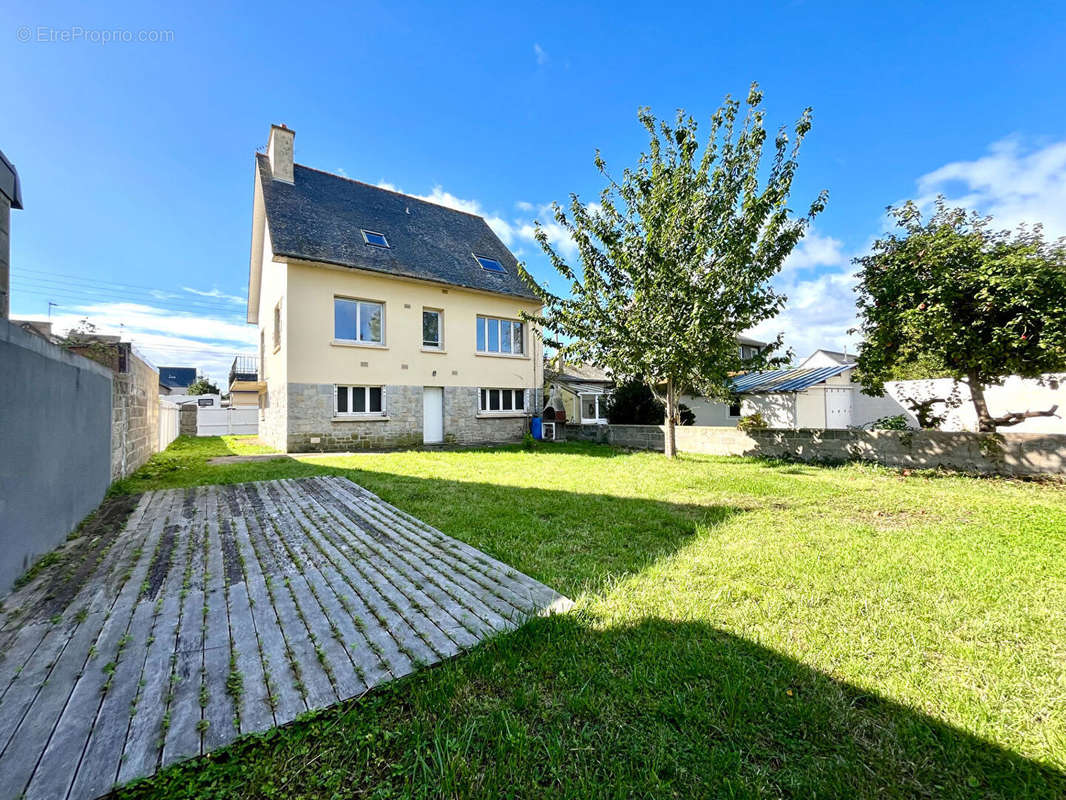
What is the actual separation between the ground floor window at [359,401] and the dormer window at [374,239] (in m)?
5.39

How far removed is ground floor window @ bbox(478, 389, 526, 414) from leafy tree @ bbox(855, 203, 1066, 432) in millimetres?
11436

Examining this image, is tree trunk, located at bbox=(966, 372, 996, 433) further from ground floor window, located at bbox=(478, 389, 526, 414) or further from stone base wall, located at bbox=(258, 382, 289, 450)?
stone base wall, located at bbox=(258, 382, 289, 450)

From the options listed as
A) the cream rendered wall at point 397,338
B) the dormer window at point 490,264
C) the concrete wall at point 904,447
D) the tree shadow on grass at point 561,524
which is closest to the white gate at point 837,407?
the concrete wall at point 904,447

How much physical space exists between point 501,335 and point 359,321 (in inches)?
218

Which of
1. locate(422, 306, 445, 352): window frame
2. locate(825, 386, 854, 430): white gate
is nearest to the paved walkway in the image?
locate(422, 306, 445, 352): window frame

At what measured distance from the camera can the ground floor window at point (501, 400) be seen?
1617 cm

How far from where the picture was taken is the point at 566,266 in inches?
411

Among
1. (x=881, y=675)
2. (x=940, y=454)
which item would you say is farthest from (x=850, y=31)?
(x=881, y=675)

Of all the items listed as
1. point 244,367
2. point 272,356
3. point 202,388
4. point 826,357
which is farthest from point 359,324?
point 202,388

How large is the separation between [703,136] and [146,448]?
49.7 ft

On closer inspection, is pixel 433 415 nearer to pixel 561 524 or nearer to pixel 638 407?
pixel 638 407

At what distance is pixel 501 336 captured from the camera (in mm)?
16656

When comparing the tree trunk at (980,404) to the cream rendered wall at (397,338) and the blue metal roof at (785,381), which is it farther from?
the cream rendered wall at (397,338)

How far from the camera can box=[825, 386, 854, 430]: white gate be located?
15.5 m
